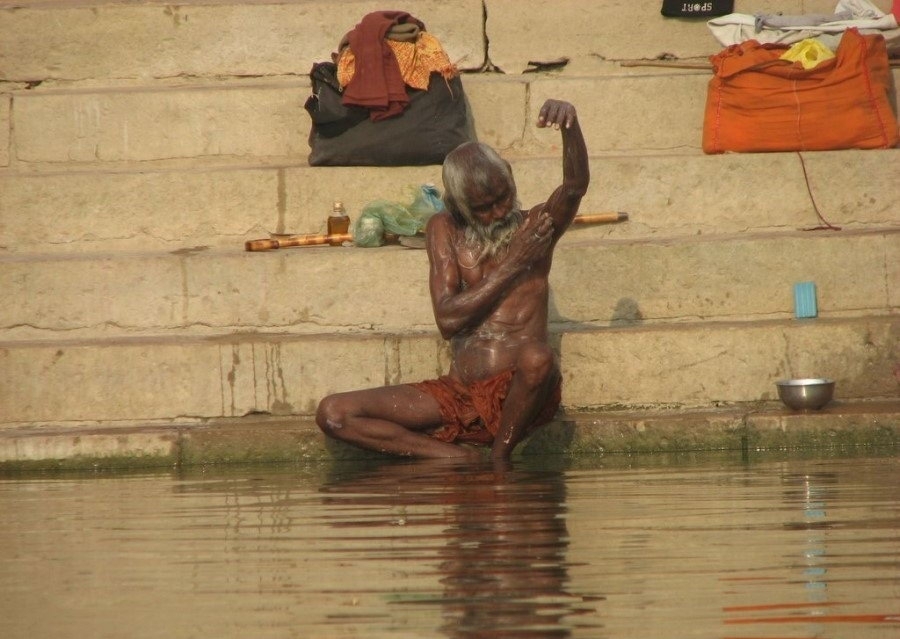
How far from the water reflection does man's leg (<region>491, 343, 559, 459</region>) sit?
25cm

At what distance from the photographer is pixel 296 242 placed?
9273 millimetres

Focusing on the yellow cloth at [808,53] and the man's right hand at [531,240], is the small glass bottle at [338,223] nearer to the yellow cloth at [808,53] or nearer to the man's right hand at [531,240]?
the man's right hand at [531,240]

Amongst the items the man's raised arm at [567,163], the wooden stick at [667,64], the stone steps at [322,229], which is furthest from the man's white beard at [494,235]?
the wooden stick at [667,64]

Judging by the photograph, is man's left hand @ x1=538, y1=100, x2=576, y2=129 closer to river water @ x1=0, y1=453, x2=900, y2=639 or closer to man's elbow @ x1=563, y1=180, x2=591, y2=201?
man's elbow @ x1=563, y1=180, x2=591, y2=201

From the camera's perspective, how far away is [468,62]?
1078cm

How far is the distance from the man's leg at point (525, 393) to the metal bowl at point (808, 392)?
3.72ft

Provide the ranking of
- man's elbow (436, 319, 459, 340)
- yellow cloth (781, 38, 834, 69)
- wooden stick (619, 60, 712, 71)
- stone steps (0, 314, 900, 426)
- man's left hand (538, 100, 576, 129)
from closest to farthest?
man's left hand (538, 100, 576, 129) → man's elbow (436, 319, 459, 340) → stone steps (0, 314, 900, 426) → yellow cloth (781, 38, 834, 69) → wooden stick (619, 60, 712, 71)

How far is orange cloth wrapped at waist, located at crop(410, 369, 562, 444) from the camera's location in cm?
786

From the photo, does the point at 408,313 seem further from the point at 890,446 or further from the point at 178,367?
the point at 890,446

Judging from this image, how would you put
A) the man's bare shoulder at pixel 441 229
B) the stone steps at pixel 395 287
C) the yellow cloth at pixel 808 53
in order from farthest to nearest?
the yellow cloth at pixel 808 53 → the stone steps at pixel 395 287 → the man's bare shoulder at pixel 441 229

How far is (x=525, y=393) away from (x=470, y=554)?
9.31ft

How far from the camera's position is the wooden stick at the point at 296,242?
30.2 ft

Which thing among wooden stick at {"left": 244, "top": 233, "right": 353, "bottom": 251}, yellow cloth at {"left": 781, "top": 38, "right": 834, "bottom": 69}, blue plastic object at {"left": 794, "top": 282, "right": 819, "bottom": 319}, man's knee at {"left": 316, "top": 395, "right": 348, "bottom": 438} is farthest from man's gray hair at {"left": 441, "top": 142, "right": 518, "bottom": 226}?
yellow cloth at {"left": 781, "top": 38, "right": 834, "bottom": 69}

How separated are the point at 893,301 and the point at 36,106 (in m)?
5.30
